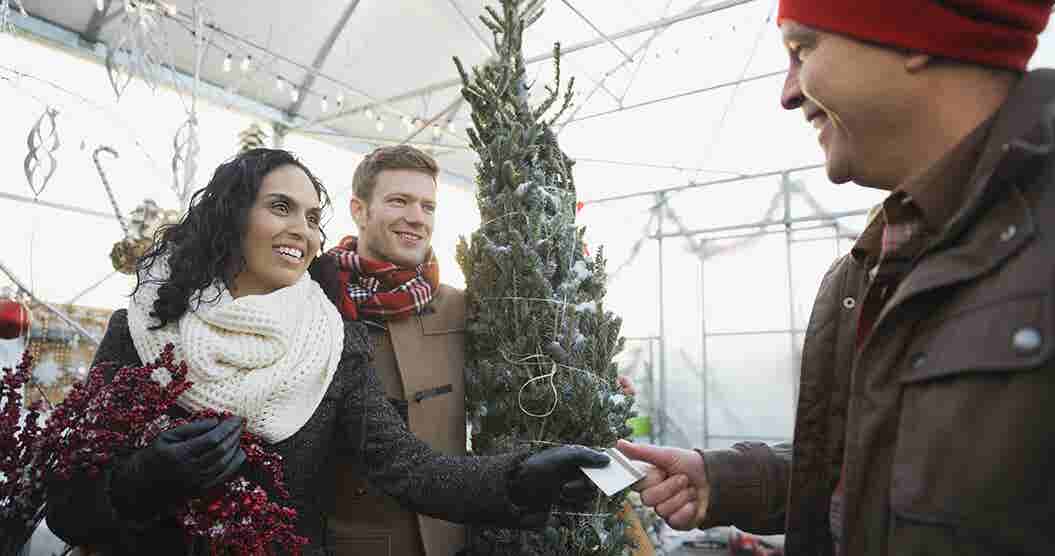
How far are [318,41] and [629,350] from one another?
570 cm

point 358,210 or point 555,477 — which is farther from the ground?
point 358,210

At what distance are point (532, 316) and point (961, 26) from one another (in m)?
1.14

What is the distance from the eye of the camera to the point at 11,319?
2615 mm

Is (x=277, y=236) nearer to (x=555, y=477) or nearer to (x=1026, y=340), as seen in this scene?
(x=555, y=477)

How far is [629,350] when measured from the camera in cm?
976

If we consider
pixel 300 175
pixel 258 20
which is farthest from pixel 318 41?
pixel 300 175

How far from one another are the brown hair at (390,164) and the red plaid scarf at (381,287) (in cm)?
25

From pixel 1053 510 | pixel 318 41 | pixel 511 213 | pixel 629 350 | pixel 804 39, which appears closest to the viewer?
pixel 1053 510

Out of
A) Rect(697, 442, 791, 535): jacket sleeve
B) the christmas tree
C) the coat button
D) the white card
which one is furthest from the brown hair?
the coat button

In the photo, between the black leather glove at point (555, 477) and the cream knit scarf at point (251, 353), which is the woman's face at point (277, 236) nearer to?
the cream knit scarf at point (251, 353)

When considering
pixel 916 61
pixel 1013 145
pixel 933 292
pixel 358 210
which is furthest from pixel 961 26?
pixel 358 210

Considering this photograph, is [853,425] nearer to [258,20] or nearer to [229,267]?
[229,267]

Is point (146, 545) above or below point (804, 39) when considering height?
below

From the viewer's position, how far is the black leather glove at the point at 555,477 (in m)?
1.42
